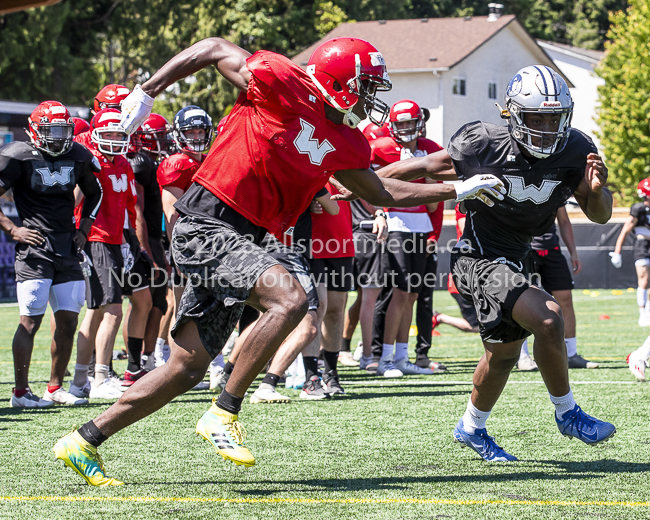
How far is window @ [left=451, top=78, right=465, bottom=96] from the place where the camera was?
3906 centimetres

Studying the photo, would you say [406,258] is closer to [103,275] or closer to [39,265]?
[103,275]

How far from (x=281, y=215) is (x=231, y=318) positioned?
54 cm

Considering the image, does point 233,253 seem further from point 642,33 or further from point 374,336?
point 642,33

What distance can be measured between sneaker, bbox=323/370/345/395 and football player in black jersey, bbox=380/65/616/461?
7.54 feet

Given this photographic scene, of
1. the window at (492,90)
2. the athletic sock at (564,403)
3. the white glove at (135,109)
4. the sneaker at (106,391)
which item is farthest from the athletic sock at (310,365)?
the window at (492,90)

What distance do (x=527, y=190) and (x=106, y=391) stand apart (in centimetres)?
386

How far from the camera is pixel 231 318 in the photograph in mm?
3979

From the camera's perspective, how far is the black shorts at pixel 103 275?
693cm

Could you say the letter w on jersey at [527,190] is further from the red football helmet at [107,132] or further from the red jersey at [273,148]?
the red football helmet at [107,132]

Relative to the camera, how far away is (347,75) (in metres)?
4.05

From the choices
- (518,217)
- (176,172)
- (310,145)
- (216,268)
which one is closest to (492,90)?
(176,172)

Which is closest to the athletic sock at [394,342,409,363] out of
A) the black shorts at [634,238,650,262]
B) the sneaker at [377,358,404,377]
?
the sneaker at [377,358,404,377]

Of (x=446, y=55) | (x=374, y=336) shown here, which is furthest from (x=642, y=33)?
(x=374, y=336)

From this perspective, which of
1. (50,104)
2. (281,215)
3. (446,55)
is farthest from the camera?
(446,55)
